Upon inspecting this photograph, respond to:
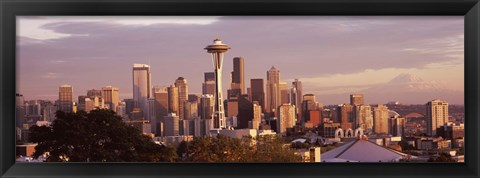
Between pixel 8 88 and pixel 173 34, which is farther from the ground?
pixel 173 34

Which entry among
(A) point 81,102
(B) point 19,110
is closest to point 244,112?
(A) point 81,102

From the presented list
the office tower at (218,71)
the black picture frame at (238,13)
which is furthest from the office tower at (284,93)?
the black picture frame at (238,13)

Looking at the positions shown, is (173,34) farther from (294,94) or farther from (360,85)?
(360,85)

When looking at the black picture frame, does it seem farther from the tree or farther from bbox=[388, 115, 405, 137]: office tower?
bbox=[388, 115, 405, 137]: office tower

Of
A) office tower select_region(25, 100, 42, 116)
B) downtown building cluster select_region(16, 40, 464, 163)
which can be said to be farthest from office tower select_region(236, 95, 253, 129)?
office tower select_region(25, 100, 42, 116)

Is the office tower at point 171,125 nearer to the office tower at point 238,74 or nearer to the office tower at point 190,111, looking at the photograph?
the office tower at point 190,111

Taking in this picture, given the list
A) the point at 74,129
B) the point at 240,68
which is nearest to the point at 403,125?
the point at 240,68
